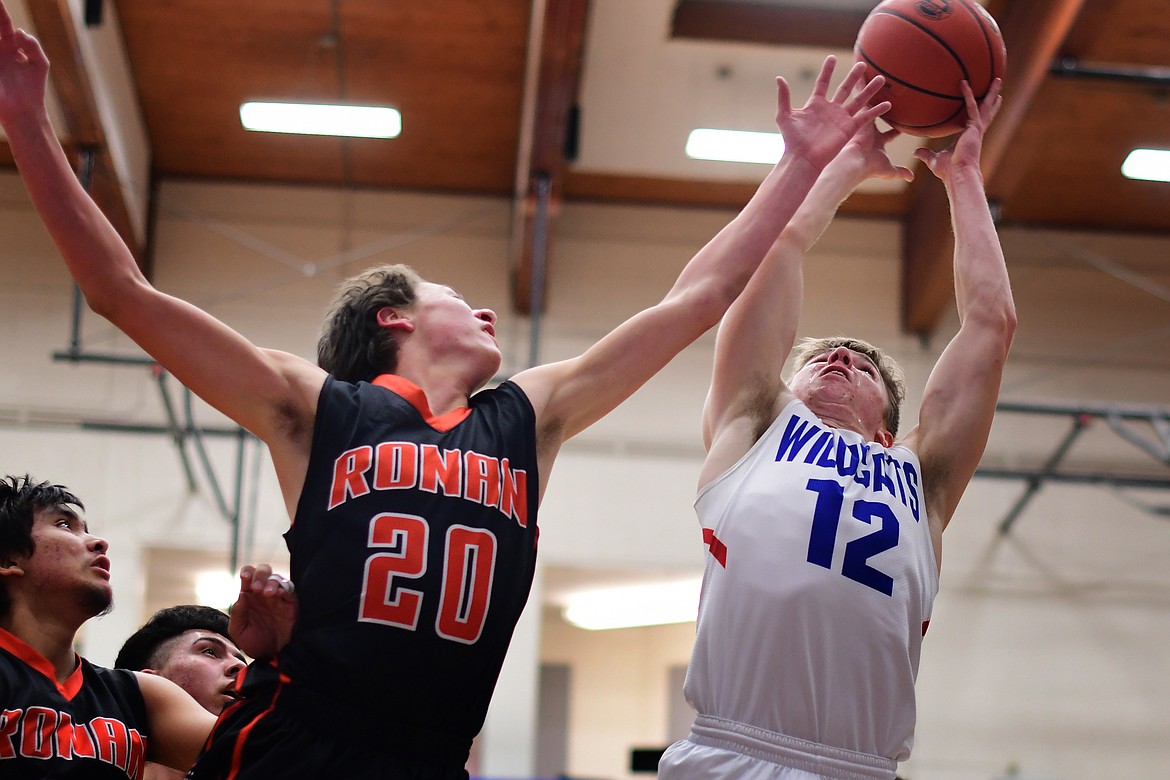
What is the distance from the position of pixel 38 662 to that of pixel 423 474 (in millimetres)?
1240

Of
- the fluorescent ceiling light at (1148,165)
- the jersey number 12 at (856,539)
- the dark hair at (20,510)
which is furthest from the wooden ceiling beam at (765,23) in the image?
the jersey number 12 at (856,539)

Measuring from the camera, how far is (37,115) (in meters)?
2.37

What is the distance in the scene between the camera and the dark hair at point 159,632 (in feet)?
11.5

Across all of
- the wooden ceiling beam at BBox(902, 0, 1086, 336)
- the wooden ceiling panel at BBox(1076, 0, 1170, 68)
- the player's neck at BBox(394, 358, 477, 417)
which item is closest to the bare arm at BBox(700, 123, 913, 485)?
the player's neck at BBox(394, 358, 477, 417)

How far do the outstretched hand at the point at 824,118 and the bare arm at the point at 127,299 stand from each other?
131 cm

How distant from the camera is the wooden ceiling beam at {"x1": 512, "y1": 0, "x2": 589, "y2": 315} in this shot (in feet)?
33.6

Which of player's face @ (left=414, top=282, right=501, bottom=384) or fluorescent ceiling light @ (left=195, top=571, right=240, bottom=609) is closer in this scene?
player's face @ (left=414, top=282, right=501, bottom=384)

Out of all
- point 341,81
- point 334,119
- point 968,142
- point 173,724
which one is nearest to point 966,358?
point 968,142

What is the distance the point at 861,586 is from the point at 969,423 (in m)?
0.60

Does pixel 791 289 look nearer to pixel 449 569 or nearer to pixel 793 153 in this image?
pixel 793 153

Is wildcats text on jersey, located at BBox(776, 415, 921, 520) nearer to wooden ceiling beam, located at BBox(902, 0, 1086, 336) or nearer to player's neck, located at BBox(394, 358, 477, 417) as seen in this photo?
player's neck, located at BBox(394, 358, 477, 417)

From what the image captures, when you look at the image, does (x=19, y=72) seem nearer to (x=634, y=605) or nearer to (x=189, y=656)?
(x=189, y=656)

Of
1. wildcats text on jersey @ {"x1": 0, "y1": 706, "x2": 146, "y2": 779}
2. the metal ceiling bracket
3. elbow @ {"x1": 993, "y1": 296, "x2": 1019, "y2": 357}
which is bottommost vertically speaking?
wildcats text on jersey @ {"x1": 0, "y1": 706, "x2": 146, "y2": 779}

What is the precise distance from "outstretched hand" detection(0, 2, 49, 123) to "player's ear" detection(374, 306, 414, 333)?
0.80 meters
